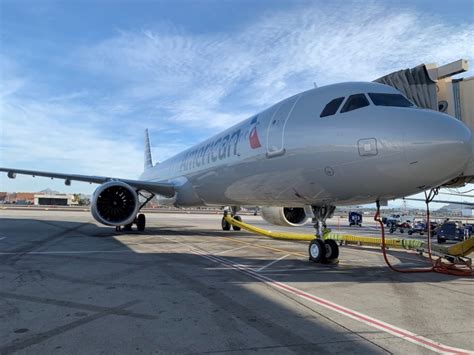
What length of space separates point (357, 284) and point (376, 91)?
3.56 meters

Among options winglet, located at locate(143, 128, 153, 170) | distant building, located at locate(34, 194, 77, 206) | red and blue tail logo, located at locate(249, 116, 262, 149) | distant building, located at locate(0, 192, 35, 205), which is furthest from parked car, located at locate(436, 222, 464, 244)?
distant building, located at locate(0, 192, 35, 205)

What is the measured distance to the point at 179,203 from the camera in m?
16.8

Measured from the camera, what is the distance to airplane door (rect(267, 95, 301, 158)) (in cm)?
851

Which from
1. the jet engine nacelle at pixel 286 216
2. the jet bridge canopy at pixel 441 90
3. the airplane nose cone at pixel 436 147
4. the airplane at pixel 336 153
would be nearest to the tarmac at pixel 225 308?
the airplane at pixel 336 153

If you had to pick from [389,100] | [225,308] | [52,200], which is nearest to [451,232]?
[389,100]

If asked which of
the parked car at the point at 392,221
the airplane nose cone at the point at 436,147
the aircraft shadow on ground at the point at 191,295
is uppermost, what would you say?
the airplane nose cone at the point at 436,147

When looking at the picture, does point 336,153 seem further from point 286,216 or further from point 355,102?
point 286,216

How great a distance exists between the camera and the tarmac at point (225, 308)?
3.49 meters

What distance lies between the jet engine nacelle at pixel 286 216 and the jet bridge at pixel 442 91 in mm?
4690

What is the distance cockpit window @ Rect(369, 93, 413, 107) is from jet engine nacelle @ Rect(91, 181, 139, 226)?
9455mm

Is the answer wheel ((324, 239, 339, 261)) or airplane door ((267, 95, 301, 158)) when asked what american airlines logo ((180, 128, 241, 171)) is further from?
wheel ((324, 239, 339, 261))

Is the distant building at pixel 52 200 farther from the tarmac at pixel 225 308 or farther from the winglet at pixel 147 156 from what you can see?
the tarmac at pixel 225 308

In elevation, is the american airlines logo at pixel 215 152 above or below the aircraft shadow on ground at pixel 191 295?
above

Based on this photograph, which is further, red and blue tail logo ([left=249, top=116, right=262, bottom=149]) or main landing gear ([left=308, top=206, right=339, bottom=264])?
red and blue tail logo ([left=249, top=116, right=262, bottom=149])
